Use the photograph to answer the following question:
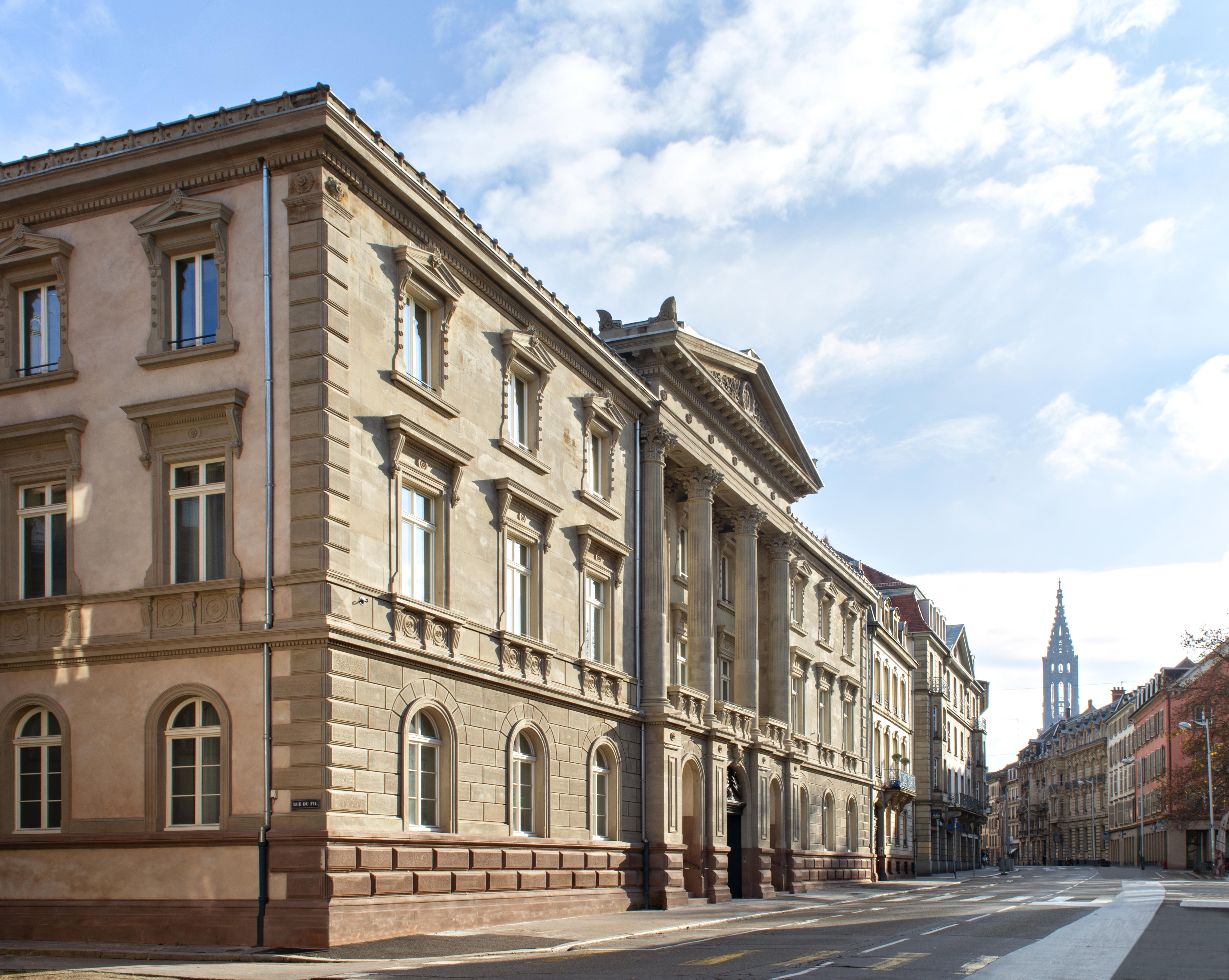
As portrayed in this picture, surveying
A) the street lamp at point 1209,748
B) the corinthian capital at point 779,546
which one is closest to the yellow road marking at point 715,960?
the corinthian capital at point 779,546

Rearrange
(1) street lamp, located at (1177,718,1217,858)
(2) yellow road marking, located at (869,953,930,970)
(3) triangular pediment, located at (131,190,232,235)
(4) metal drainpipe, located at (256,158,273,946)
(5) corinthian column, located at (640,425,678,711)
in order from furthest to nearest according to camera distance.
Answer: (1) street lamp, located at (1177,718,1217,858) < (5) corinthian column, located at (640,425,678,711) < (3) triangular pediment, located at (131,190,232,235) < (4) metal drainpipe, located at (256,158,273,946) < (2) yellow road marking, located at (869,953,930,970)

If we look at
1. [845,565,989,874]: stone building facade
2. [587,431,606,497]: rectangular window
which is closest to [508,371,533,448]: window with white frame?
[587,431,606,497]: rectangular window

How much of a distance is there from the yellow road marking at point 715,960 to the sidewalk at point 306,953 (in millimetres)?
3065

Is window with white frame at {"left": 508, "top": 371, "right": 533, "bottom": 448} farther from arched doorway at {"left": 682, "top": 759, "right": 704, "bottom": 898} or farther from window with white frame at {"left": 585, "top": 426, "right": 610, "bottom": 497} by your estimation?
arched doorway at {"left": 682, "top": 759, "right": 704, "bottom": 898}

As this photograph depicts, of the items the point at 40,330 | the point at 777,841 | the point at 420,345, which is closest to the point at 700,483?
the point at 777,841

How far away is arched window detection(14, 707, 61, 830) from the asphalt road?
7795 mm

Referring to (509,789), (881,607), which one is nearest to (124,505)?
(509,789)

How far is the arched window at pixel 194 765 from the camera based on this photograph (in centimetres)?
1997

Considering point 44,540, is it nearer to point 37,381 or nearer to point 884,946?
point 37,381

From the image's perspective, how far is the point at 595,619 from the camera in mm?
31312

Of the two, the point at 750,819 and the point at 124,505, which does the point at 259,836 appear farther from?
the point at 750,819

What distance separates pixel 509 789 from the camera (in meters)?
25.4

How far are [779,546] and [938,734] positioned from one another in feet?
152

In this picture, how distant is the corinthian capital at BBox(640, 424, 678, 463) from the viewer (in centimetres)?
3484
